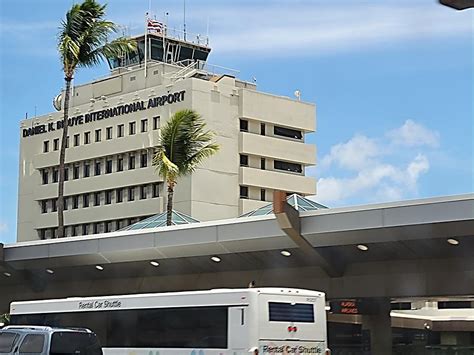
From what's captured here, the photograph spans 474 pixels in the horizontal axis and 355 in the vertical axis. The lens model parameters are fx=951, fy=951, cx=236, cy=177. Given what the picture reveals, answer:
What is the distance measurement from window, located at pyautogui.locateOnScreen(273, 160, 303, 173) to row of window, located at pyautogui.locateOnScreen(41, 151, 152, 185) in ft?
46.3

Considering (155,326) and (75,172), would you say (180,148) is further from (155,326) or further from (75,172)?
(75,172)

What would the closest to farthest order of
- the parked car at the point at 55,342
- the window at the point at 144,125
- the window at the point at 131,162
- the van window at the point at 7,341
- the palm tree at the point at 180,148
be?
the parked car at the point at 55,342 → the van window at the point at 7,341 → the palm tree at the point at 180,148 → the window at the point at 144,125 → the window at the point at 131,162

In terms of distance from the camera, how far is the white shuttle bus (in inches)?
863

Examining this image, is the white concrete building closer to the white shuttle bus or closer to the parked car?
the white shuttle bus

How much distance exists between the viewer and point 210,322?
75.8 feet

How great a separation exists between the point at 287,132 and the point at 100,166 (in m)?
20.7

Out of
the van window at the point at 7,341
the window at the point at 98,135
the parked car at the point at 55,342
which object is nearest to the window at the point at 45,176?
the window at the point at 98,135

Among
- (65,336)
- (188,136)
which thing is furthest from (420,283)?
(188,136)

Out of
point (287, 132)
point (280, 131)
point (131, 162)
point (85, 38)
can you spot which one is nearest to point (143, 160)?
point (131, 162)

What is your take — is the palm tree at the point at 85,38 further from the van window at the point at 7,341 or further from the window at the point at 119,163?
the window at the point at 119,163

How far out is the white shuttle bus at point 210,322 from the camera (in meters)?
21.9

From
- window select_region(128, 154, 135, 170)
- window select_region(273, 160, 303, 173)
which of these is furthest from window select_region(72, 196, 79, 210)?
window select_region(273, 160, 303, 173)

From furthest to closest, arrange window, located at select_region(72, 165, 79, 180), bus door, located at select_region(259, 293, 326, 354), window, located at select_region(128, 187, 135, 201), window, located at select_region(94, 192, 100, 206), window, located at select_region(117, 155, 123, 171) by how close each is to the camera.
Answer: window, located at select_region(72, 165, 79, 180)
window, located at select_region(94, 192, 100, 206)
window, located at select_region(117, 155, 123, 171)
window, located at select_region(128, 187, 135, 201)
bus door, located at select_region(259, 293, 326, 354)

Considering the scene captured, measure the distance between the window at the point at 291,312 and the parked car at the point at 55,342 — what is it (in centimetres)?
409
